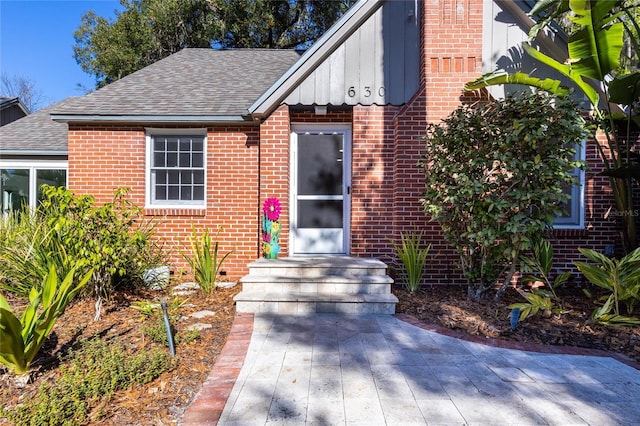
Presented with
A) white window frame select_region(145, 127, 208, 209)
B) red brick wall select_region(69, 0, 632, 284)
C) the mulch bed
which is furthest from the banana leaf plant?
white window frame select_region(145, 127, 208, 209)

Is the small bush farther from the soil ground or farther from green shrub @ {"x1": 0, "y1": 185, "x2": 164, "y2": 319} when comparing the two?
green shrub @ {"x1": 0, "y1": 185, "x2": 164, "y2": 319}

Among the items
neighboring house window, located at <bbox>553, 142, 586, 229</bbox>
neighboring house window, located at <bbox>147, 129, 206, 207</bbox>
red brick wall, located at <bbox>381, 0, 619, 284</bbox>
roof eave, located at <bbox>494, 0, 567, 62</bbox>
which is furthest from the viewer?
neighboring house window, located at <bbox>147, 129, 206, 207</bbox>

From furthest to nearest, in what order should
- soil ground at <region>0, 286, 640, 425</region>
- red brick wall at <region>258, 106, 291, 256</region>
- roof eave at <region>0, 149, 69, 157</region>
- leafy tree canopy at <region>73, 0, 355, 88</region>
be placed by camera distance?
1. leafy tree canopy at <region>73, 0, 355, 88</region>
2. roof eave at <region>0, 149, 69, 157</region>
3. red brick wall at <region>258, 106, 291, 256</region>
4. soil ground at <region>0, 286, 640, 425</region>

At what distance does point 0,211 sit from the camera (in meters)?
8.20

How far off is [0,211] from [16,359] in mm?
7394

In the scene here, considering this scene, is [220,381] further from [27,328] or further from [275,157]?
[275,157]

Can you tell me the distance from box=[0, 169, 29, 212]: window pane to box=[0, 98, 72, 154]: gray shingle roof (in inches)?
24.3

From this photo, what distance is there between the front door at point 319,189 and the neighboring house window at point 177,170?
193 centimetres

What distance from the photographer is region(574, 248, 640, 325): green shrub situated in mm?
4219

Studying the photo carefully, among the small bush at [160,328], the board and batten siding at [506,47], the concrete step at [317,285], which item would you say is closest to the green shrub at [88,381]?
the small bush at [160,328]

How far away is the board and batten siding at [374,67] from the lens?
6133 mm

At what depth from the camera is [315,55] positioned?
6.03m

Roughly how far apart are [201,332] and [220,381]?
1151 millimetres

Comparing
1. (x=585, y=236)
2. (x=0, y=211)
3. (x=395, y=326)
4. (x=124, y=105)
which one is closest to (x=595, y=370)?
(x=395, y=326)
